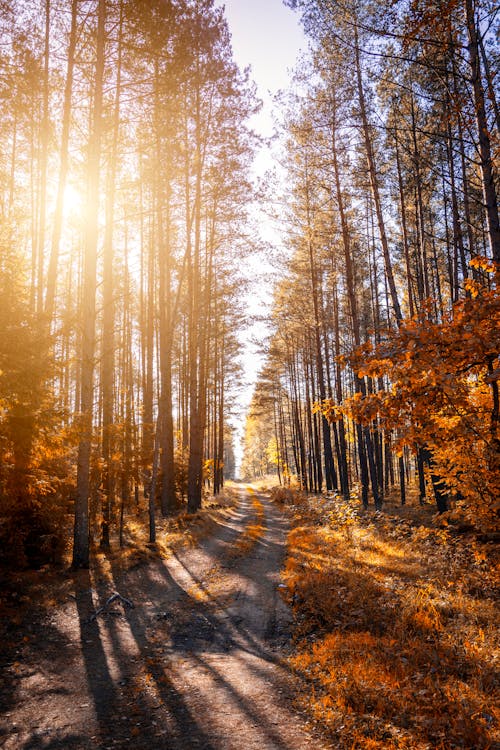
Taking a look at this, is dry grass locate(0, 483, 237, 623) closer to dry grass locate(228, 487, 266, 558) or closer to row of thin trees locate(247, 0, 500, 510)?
dry grass locate(228, 487, 266, 558)

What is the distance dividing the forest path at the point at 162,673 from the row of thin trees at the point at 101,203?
9.23 feet

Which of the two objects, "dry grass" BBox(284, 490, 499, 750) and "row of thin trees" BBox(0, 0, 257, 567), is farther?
"row of thin trees" BBox(0, 0, 257, 567)

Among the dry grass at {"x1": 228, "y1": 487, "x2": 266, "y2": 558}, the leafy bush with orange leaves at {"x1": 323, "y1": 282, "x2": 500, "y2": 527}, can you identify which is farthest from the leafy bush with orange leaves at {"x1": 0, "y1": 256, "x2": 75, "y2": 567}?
the leafy bush with orange leaves at {"x1": 323, "y1": 282, "x2": 500, "y2": 527}

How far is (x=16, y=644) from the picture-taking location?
6.11m

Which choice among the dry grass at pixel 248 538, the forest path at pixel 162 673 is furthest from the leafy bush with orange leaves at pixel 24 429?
the dry grass at pixel 248 538

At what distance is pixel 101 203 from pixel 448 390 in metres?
12.9

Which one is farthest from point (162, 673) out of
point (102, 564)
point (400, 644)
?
point (102, 564)

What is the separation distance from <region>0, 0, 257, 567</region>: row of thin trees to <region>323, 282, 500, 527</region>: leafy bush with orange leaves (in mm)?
5943

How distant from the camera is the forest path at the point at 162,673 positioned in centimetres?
402

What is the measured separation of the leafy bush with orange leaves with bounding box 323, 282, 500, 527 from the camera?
4551mm

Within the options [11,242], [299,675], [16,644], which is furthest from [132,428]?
[299,675]

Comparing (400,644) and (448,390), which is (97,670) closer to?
(400,644)

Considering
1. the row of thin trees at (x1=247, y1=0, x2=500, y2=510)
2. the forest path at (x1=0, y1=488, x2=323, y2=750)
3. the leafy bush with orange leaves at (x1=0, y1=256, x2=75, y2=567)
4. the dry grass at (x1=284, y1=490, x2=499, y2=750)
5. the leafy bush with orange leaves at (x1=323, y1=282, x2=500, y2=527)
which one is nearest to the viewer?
the dry grass at (x1=284, y1=490, x2=499, y2=750)

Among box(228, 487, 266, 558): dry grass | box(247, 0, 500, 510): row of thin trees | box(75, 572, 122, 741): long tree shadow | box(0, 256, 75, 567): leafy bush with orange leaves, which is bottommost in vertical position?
box(228, 487, 266, 558): dry grass
